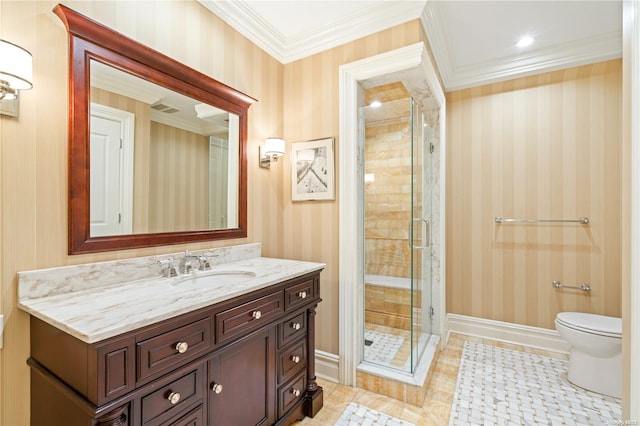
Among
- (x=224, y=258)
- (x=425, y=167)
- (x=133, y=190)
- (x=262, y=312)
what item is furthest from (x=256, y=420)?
(x=425, y=167)

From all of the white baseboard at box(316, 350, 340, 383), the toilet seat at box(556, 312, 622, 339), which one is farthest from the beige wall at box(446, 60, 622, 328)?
the white baseboard at box(316, 350, 340, 383)

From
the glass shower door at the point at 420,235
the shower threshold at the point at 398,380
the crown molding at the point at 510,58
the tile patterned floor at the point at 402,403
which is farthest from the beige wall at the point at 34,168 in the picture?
the crown molding at the point at 510,58

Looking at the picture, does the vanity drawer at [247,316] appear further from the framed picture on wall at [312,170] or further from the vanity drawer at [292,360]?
the framed picture on wall at [312,170]

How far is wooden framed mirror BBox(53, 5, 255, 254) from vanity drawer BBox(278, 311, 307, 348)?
0.76 metres

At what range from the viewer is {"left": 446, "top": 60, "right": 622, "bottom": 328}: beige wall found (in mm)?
2422

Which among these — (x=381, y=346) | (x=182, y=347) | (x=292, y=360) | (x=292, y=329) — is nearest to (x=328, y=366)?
(x=381, y=346)

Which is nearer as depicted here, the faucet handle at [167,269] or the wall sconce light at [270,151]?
the faucet handle at [167,269]

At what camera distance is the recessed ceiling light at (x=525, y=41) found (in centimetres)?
239

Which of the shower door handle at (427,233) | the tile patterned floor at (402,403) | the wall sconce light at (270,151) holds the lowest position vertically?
the tile patterned floor at (402,403)

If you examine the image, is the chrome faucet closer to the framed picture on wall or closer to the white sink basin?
the white sink basin

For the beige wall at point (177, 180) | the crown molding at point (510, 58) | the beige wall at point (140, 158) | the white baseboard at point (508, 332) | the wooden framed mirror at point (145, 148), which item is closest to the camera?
the wooden framed mirror at point (145, 148)

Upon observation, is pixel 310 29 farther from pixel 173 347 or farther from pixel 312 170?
pixel 173 347

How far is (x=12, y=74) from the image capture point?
3.39 ft

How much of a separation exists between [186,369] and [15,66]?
1270 mm
